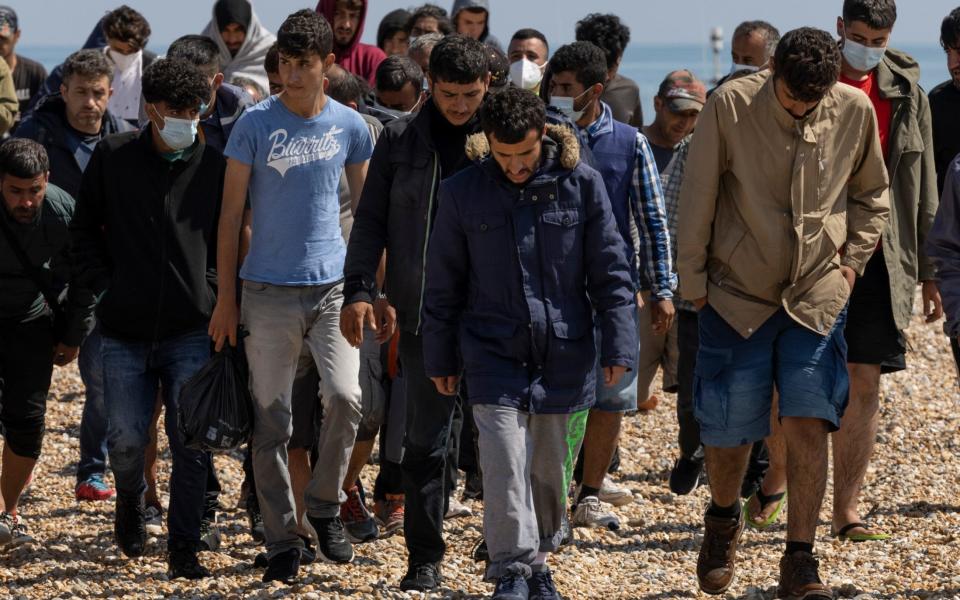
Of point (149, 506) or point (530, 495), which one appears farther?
point (149, 506)

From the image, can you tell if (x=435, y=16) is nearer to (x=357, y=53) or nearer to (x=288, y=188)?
(x=357, y=53)

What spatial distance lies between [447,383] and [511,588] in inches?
32.0

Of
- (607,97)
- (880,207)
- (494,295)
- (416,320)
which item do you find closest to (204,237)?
(416,320)

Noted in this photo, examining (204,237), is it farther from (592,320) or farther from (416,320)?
(592,320)

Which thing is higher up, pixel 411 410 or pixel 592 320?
pixel 592 320

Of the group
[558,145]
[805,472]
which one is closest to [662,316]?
[805,472]

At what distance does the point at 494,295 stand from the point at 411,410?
762 millimetres

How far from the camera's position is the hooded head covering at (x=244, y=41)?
1096 cm

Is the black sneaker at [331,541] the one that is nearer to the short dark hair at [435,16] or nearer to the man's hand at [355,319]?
the man's hand at [355,319]

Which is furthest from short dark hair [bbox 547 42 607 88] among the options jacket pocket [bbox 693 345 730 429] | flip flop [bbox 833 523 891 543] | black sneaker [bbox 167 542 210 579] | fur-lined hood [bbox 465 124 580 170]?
black sneaker [bbox 167 542 210 579]

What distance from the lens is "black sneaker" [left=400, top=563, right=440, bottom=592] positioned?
679cm

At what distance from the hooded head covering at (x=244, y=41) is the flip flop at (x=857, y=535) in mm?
4963

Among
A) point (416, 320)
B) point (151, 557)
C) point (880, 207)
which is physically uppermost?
point (880, 207)

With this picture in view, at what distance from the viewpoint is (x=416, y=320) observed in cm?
680
